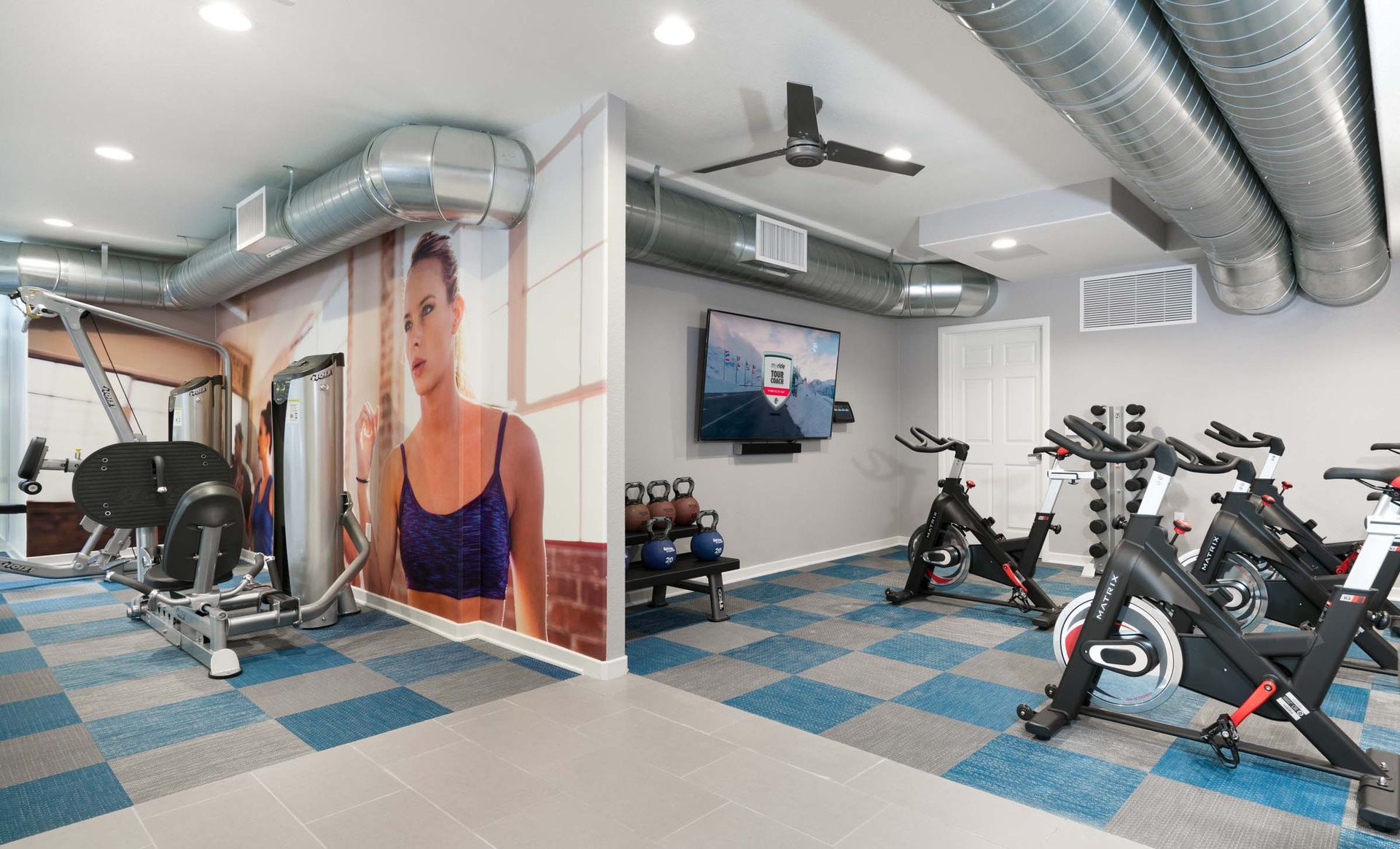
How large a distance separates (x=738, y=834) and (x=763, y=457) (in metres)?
4.26

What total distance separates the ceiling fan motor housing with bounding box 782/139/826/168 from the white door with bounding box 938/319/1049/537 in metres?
4.33

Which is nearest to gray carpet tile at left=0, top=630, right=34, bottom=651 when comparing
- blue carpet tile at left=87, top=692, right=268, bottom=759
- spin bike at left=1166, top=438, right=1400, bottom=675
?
blue carpet tile at left=87, top=692, right=268, bottom=759

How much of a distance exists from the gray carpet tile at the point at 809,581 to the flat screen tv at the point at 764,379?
1183 millimetres

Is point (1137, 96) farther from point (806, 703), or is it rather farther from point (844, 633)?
point (844, 633)

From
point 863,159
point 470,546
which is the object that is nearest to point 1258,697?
point 863,159

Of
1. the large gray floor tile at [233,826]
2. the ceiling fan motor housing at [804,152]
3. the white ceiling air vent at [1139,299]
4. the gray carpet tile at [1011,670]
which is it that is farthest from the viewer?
the white ceiling air vent at [1139,299]

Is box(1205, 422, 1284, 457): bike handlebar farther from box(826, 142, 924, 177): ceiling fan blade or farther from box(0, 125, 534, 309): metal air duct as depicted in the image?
box(0, 125, 534, 309): metal air duct

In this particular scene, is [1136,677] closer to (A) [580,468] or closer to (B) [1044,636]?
(B) [1044,636]

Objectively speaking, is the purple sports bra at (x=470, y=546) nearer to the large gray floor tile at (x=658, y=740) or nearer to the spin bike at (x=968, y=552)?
the large gray floor tile at (x=658, y=740)

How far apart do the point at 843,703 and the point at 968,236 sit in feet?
11.9

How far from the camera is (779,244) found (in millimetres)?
5465

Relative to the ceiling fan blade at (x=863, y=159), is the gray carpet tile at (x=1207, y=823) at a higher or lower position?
lower

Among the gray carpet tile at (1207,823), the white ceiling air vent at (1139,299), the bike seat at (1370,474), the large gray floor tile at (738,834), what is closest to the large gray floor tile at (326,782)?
the large gray floor tile at (738,834)

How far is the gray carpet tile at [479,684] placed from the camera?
3371 millimetres
